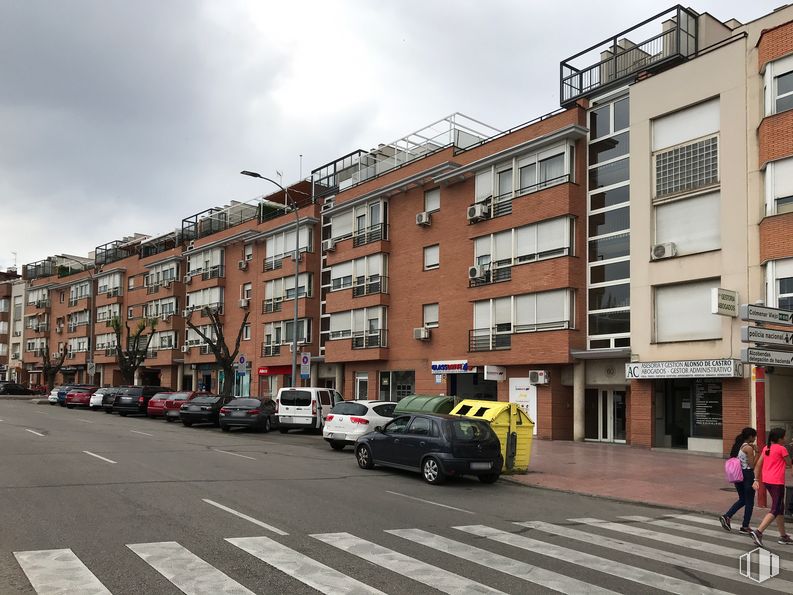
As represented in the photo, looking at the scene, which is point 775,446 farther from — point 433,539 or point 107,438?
point 107,438

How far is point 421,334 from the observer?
1266 inches

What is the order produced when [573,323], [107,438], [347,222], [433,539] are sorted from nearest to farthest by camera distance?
[433,539]
[107,438]
[573,323]
[347,222]

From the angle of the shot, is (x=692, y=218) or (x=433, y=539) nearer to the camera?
(x=433, y=539)

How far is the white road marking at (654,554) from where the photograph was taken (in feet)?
24.8

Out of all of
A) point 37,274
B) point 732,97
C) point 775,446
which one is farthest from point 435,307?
point 37,274

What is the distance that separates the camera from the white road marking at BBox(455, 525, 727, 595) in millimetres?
7078

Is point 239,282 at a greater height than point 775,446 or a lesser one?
greater

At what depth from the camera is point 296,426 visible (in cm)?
2689

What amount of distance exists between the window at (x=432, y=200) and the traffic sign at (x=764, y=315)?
68.5 ft

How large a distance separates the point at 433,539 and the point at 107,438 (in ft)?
52.8

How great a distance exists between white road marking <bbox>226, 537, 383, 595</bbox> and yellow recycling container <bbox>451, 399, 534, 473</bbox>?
861cm

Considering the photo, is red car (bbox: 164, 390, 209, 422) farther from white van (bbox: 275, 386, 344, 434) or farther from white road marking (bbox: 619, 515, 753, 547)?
white road marking (bbox: 619, 515, 753, 547)

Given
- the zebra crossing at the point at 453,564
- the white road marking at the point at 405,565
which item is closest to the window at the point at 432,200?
the zebra crossing at the point at 453,564

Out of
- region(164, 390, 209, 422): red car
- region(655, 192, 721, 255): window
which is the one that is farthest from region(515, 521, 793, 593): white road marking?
region(164, 390, 209, 422): red car
